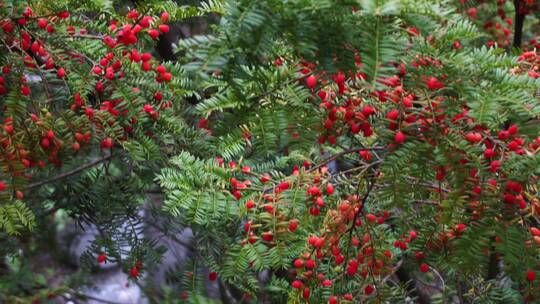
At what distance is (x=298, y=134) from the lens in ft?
4.34

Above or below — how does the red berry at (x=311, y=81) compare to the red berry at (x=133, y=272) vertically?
above

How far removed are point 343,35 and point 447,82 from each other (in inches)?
9.0

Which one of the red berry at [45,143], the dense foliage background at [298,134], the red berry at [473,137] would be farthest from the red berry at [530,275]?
the red berry at [45,143]

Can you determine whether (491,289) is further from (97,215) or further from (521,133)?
(97,215)

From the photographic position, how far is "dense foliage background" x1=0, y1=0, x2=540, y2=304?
1086mm

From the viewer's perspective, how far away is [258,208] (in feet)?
4.98

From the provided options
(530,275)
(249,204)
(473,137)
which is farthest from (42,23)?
(530,275)

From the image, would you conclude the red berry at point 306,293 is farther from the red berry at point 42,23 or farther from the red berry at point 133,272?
the red berry at point 42,23

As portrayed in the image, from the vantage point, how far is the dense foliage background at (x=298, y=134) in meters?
1.09

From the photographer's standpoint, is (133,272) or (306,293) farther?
(133,272)

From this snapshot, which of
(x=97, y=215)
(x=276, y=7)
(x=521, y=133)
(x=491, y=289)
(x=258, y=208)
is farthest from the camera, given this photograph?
(x=97, y=215)

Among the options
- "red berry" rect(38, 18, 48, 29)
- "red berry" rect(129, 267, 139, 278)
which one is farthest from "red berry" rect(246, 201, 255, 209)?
"red berry" rect(129, 267, 139, 278)

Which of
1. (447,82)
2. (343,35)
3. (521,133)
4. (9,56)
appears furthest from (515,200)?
(9,56)

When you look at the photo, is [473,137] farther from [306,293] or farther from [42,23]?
[42,23]
